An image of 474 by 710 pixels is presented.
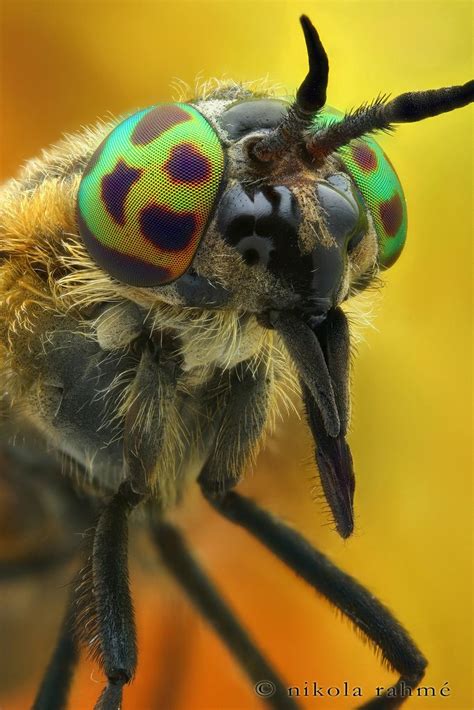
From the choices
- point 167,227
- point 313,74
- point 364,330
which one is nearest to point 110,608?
point 167,227

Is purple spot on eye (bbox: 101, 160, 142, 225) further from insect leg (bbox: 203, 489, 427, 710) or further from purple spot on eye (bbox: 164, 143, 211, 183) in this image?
insect leg (bbox: 203, 489, 427, 710)

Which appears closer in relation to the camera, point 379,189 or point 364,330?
point 379,189

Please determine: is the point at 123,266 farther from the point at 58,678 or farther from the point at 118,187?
the point at 58,678

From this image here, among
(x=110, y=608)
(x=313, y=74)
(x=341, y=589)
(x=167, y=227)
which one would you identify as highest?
(x=313, y=74)

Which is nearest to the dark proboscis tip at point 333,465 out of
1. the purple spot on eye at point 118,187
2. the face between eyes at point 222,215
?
the face between eyes at point 222,215

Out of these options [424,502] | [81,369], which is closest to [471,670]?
[424,502]

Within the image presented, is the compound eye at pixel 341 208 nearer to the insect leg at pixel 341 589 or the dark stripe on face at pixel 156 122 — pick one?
the dark stripe on face at pixel 156 122

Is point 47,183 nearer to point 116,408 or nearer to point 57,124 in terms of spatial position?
point 116,408
